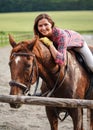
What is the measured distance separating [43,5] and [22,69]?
84.8 meters

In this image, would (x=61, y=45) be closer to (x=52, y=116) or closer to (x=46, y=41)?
(x=46, y=41)

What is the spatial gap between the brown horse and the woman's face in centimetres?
21

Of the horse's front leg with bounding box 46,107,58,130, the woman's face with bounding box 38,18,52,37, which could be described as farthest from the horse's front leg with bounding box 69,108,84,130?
the woman's face with bounding box 38,18,52,37

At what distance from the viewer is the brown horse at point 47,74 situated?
13.5 ft

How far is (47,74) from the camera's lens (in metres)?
4.60

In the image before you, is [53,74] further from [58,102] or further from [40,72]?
[58,102]

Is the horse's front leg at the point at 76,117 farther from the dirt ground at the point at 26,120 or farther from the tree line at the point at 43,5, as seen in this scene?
the tree line at the point at 43,5

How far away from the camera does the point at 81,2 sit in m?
93.0

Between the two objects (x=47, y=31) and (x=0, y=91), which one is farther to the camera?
(x=0, y=91)

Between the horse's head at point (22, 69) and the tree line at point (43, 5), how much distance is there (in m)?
75.5

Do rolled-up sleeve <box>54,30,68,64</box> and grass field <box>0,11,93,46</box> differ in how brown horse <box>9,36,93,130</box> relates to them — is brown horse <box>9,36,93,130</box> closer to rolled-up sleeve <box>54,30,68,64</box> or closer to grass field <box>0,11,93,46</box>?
rolled-up sleeve <box>54,30,68,64</box>

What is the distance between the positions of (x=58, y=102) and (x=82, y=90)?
0.85m

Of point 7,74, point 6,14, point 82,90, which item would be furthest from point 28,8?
point 82,90

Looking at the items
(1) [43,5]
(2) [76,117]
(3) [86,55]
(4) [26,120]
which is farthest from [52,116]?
(1) [43,5]
